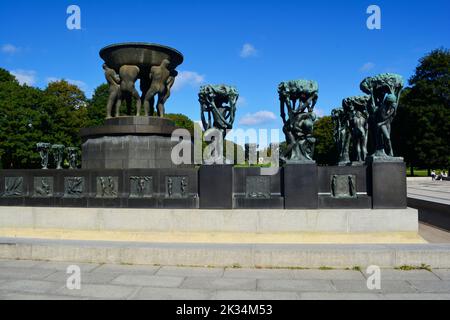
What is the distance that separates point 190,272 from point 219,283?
34.1 inches

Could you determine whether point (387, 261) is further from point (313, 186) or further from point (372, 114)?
point (372, 114)

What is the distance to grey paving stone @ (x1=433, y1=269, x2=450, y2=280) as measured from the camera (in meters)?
6.59

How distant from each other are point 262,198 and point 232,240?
1.58 meters

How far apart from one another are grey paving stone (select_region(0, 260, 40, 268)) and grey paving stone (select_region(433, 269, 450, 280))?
828 cm

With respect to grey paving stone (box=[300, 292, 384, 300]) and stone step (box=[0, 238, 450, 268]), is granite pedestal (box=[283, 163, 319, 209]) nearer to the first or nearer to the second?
stone step (box=[0, 238, 450, 268])

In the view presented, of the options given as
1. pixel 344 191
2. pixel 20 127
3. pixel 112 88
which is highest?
pixel 20 127

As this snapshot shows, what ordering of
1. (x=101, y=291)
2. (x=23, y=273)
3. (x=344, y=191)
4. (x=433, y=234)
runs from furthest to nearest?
(x=433, y=234) < (x=344, y=191) < (x=23, y=273) < (x=101, y=291)

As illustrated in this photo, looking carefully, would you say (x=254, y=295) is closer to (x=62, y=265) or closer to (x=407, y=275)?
(x=407, y=275)

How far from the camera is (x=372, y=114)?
36.8ft

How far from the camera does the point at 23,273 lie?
22.4ft

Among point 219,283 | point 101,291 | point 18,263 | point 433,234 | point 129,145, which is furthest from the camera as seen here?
point 129,145

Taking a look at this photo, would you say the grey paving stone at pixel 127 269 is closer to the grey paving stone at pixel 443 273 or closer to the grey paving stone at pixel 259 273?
the grey paving stone at pixel 259 273

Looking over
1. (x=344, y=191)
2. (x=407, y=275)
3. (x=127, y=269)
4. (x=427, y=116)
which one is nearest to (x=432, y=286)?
(x=407, y=275)
